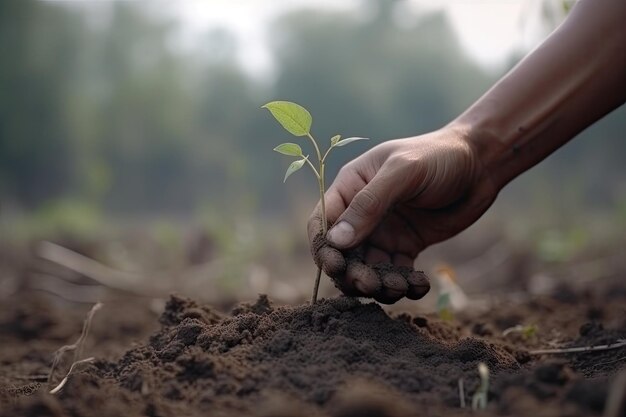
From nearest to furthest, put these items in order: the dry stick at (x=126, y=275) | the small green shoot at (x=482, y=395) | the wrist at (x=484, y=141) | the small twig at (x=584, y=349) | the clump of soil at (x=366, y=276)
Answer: the small green shoot at (x=482, y=395) < the clump of soil at (x=366, y=276) < the small twig at (x=584, y=349) < the wrist at (x=484, y=141) < the dry stick at (x=126, y=275)

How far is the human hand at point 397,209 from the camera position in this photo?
1.73 metres

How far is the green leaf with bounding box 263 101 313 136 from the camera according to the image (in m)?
1.60

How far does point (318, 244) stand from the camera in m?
1.78

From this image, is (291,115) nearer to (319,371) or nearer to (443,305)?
(319,371)

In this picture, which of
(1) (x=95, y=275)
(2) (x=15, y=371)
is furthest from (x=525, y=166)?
(1) (x=95, y=275)

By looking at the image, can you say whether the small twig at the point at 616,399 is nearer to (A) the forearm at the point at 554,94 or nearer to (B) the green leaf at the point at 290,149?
(B) the green leaf at the point at 290,149

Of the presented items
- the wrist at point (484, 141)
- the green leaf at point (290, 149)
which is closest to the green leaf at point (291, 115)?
the green leaf at point (290, 149)

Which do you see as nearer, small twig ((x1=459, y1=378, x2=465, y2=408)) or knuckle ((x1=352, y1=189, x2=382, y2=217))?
small twig ((x1=459, y1=378, x2=465, y2=408))

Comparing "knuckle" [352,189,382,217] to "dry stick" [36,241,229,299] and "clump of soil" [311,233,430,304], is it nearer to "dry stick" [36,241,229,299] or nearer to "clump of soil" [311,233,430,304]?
"clump of soil" [311,233,430,304]

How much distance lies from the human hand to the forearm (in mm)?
106

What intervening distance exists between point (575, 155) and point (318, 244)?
12.5 m

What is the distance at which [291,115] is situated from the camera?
1.62 metres

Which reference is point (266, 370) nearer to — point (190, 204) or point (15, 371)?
point (15, 371)

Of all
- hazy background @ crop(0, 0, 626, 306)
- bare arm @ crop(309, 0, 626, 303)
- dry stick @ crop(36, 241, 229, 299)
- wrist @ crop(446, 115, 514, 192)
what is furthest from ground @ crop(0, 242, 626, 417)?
hazy background @ crop(0, 0, 626, 306)
